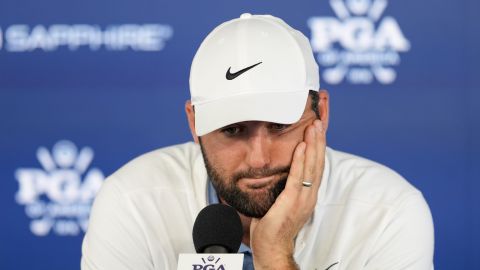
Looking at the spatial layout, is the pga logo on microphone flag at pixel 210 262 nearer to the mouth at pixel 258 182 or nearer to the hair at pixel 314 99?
the mouth at pixel 258 182

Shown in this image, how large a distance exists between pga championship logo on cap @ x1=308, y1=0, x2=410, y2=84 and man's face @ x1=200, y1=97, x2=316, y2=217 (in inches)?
47.7

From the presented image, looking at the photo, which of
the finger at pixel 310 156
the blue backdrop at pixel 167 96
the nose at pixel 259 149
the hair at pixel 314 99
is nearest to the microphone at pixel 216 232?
the nose at pixel 259 149

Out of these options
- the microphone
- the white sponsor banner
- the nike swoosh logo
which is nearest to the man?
the nike swoosh logo

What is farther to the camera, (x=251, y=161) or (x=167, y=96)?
(x=167, y=96)

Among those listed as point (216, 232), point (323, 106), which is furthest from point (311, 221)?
point (216, 232)

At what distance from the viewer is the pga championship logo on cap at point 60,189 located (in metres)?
3.30

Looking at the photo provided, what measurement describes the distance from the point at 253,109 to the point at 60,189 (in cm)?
153

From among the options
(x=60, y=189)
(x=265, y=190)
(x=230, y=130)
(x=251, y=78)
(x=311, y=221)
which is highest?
(x=251, y=78)

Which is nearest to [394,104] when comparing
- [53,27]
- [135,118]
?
[135,118]

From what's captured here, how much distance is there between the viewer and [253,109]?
6.38 ft

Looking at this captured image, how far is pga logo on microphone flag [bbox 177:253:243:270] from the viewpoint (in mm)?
1562

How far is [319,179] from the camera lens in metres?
2.06

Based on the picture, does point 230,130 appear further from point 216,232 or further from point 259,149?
point 216,232

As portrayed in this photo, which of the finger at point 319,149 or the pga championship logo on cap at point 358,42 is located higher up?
the pga championship logo on cap at point 358,42
